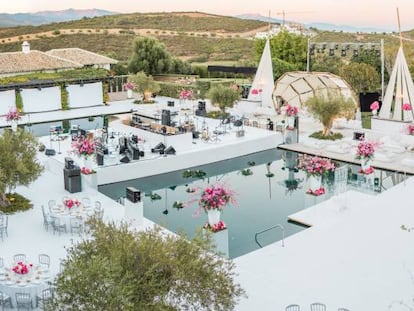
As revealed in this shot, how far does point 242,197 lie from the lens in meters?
18.6

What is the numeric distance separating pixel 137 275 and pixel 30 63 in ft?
108

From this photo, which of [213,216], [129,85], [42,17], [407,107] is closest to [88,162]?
[213,216]

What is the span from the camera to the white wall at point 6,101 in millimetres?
33247

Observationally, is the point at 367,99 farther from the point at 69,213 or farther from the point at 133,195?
the point at 69,213

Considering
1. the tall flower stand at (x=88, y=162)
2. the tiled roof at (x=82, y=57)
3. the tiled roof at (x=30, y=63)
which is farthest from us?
the tiled roof at (x=82, y=57)

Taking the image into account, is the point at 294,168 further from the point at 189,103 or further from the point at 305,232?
the point at 189,103

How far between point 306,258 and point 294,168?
9.68m

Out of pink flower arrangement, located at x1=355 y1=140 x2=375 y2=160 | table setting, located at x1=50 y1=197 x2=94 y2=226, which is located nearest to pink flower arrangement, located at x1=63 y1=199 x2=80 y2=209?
table setting, located at x1=50 y1=197 x2=94 y2=226

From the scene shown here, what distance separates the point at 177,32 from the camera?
266 feet

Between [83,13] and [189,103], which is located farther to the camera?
[83,13]

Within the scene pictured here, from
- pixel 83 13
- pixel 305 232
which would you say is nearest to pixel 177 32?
pixel 83 13

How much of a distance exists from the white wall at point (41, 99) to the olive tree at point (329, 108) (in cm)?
1686

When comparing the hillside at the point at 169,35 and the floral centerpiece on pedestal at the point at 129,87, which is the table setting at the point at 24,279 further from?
the hillside at the point at 169,35

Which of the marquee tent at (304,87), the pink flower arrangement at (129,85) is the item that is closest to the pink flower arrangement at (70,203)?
the marquee tent at (304,87)
